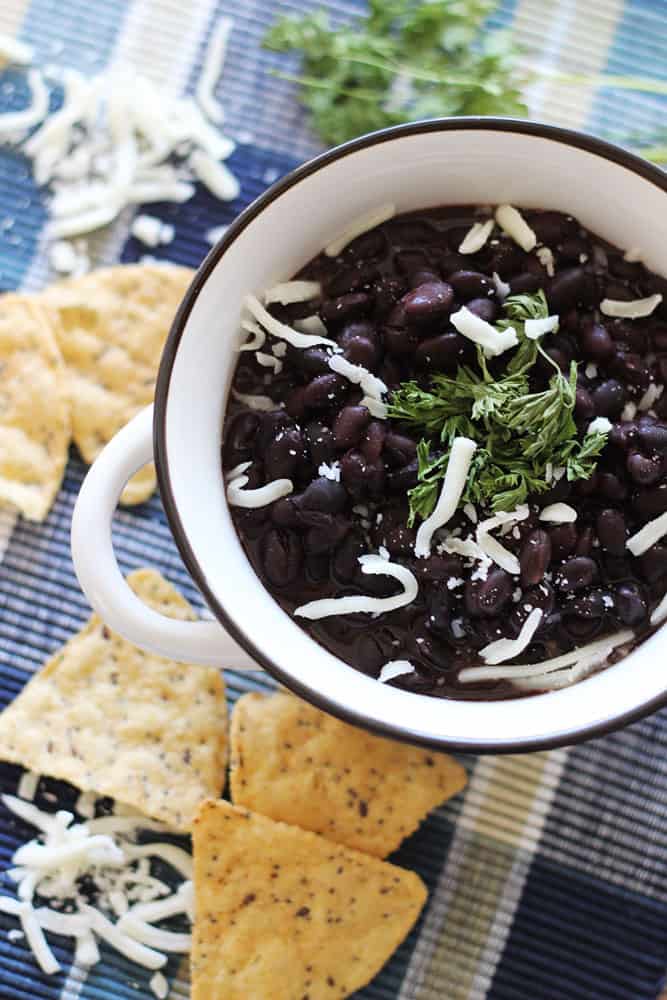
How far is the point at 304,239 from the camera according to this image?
62.7 inches

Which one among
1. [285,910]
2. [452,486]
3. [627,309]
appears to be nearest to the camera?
[452,486]

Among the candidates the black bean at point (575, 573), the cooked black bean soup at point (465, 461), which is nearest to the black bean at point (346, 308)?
the cooked black bean soup at point (465, 461)

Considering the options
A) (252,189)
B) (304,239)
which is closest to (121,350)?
(252,189)

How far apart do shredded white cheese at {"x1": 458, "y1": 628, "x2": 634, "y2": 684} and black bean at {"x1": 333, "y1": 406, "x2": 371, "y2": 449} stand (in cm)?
36

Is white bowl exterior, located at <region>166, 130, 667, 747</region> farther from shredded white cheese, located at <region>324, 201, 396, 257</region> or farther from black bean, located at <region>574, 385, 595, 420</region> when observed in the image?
black bean, located at <region>574, 385, 595, 420</region>

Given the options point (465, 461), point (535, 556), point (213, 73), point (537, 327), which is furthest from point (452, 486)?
point (213, 73)

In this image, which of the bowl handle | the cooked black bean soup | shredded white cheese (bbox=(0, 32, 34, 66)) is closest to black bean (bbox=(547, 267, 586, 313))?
the cooked black bean soup

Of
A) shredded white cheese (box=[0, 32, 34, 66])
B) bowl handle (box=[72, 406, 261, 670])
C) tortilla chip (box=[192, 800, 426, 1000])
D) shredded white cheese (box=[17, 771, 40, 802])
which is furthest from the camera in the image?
shredded white cheese (box=[0, 32, 34, 66])

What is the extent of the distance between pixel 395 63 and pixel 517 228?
59cm

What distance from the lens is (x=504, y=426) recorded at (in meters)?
1.49

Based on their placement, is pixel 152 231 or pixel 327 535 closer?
pixel 327 535

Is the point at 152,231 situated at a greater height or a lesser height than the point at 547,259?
lesser

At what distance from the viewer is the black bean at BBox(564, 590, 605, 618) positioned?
1487mm

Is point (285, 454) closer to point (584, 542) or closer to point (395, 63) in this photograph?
point (584, 542)
